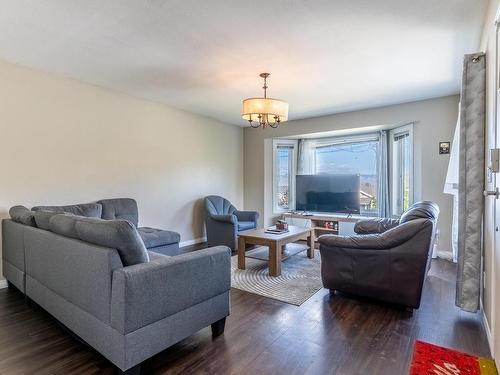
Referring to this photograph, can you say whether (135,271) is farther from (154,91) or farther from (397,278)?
(154,91)

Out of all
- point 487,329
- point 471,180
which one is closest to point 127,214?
point 471,180

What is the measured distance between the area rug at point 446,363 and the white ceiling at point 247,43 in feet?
8.16

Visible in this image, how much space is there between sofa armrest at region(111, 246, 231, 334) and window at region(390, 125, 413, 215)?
402 cm

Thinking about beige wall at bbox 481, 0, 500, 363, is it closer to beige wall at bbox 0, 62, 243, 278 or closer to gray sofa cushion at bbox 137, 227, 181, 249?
gray sofa cushion at bbox 137, 227, 181, 249

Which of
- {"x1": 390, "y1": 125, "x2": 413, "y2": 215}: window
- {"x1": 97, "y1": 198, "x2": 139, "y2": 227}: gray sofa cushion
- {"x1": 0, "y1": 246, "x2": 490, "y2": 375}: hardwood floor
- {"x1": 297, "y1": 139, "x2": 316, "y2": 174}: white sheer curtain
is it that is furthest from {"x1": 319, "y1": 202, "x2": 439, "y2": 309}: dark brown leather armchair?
{"x1": 297, "y1": 139, "x2": 316, "y2": 174}: white sheer curtain

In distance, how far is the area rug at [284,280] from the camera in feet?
9.96

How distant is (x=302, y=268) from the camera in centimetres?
393

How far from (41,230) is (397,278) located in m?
2.98

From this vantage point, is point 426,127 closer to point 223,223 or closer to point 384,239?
point 384,239

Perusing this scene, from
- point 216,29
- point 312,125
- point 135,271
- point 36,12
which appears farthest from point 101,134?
point 312,125

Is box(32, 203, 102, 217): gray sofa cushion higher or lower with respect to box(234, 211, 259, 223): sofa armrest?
higher

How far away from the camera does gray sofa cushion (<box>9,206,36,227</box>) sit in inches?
104

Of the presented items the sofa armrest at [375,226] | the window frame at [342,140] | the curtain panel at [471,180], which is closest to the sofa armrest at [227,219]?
the sofa armrest at [375,226]

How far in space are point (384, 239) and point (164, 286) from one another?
1.90 m
